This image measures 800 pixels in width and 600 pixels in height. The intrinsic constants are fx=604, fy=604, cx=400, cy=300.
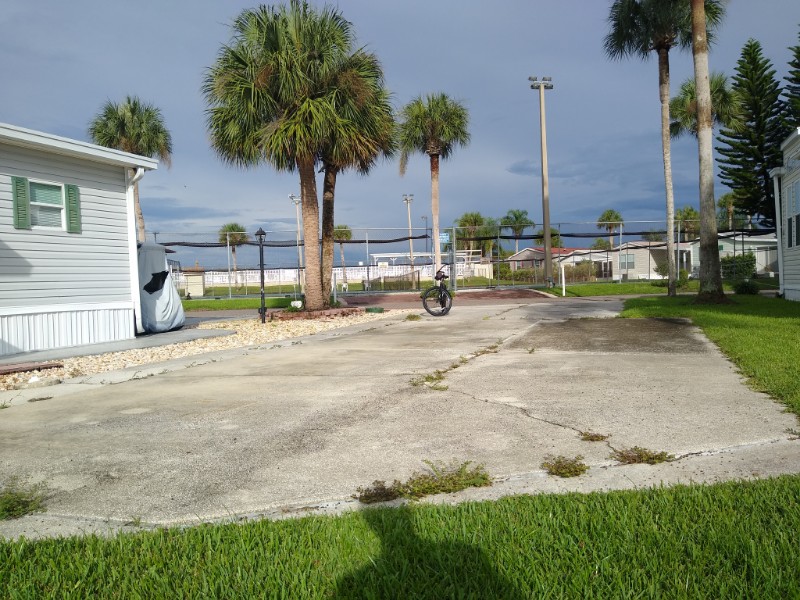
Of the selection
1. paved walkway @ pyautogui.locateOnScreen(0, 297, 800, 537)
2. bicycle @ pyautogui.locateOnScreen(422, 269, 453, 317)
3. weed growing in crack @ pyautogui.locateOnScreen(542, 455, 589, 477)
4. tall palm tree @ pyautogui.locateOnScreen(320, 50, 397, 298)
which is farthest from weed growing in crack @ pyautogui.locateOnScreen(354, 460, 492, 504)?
tall palm tree @ pyautogui.locateOnScreen(320, 50, 397, 298)

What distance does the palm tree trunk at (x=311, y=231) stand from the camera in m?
16.3

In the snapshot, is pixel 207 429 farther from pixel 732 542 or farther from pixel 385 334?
pixel 385 334

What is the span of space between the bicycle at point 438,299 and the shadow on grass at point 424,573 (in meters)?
13.5

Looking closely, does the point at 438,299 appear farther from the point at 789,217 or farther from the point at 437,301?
the point at 789,217

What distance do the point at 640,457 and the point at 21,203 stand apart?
1080 cm

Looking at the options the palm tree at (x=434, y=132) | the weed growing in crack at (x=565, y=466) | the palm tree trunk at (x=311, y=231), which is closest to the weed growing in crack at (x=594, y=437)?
the weed growing in crack at (x=565, y=466)

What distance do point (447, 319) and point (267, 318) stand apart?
204 inches

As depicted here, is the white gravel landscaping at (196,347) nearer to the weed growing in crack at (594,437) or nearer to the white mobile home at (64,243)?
the white mobile home at (64,243)

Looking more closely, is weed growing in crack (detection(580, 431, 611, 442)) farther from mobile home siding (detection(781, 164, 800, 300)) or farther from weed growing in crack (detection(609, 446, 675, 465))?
mobile home siding (detection(781, 164, 800, 300))

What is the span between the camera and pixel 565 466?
3650mm

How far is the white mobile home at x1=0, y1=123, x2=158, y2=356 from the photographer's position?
10.3 metres

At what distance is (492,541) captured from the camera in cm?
263

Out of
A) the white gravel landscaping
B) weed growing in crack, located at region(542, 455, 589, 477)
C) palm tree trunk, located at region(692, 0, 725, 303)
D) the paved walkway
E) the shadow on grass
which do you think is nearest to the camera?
the shadow on grass

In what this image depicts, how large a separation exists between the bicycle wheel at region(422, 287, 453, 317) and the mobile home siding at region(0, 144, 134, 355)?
24.4ft
